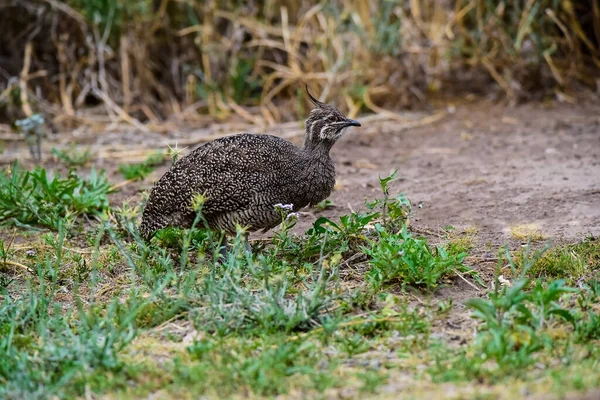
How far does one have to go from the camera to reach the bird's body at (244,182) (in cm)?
537

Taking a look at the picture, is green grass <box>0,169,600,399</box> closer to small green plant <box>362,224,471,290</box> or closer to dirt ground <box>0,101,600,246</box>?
small green plant <box>362,224,471,290</box>

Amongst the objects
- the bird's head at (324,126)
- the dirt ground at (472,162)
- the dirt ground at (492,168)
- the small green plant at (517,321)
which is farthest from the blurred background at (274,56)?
the small green plant at (517,321)

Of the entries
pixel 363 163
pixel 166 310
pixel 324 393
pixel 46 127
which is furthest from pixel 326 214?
pixel 46 127

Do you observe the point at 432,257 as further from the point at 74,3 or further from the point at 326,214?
the point at 74,3

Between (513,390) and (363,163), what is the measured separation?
4901 mm

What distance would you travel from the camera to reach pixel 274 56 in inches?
428

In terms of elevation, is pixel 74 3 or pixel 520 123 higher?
pixel 74 3

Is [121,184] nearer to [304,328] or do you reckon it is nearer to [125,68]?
[125,68]

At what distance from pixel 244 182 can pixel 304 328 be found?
138cm

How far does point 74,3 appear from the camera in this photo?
1015cm

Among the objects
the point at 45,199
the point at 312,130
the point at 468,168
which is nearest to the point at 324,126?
the point at 312,130

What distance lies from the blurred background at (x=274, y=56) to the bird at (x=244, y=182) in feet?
13.4

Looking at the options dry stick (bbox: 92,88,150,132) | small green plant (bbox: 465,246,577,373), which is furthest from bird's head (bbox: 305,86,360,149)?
dry stick (bbox: 92,88,150,132)

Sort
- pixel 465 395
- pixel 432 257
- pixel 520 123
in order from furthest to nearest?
pixel 520 123 → pixel 432 257 → pixel 465 395
